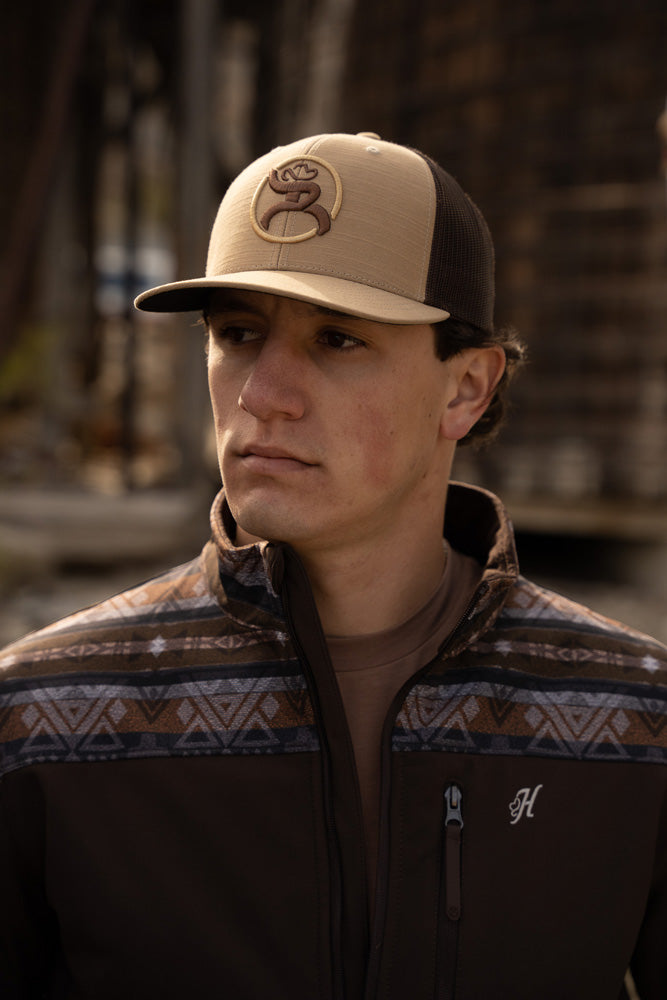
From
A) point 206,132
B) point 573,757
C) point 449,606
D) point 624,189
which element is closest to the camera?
point 573,757

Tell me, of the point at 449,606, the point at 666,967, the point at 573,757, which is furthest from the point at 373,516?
the point at 666,967

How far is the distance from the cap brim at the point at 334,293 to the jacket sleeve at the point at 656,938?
0.97 metres

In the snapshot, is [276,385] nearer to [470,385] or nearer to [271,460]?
[271,460]

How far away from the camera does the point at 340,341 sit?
5.61 feet

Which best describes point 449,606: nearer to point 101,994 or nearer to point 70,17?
point 101,994

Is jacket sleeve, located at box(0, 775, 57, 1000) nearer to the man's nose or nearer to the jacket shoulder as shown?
the jacket shoulder

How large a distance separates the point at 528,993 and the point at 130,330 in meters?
5.92

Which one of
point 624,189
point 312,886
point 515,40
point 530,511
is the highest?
point 515,40

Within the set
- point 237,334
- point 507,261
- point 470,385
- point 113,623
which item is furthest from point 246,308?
point 507,261

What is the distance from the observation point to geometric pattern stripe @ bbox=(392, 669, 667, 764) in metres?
1.70

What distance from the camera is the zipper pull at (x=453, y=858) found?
1.61m

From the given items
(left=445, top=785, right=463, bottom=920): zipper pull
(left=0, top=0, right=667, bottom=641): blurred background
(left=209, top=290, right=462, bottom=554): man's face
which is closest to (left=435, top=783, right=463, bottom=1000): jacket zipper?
(left=445, top=785, right=463, bottom=920): zipper pull

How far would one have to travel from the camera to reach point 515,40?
6.39 meters

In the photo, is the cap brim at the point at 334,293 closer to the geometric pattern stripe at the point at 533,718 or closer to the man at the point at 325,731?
the man at the point at 325,731
